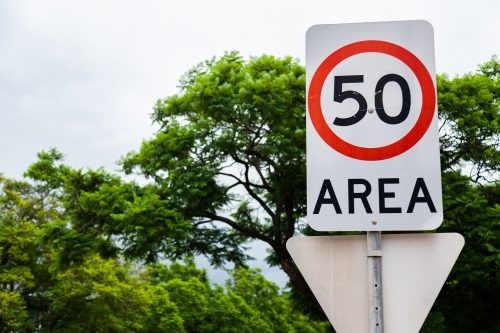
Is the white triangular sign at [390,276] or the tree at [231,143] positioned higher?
the tree at [231,143]

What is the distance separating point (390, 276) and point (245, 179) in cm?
1372

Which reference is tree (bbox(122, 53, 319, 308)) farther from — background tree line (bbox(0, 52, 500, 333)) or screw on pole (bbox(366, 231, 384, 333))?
screw on pole (bbox(366, 231, 384, 333))

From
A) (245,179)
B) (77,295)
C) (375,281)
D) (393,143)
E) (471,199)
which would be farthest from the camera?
(77,295)

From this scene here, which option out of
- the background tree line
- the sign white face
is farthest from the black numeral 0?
the background tree line

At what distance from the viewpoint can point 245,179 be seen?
16.0m

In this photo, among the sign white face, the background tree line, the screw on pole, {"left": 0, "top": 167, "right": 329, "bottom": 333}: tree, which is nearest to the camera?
the screw on pole

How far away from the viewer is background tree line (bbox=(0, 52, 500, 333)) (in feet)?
43.4

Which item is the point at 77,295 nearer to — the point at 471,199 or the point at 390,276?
the point at 471,199

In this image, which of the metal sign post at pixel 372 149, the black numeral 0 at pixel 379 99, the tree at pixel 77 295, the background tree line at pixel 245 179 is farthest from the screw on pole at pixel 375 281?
the tree at pixel 77 295

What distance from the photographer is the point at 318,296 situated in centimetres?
234

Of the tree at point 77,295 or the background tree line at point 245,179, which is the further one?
the tree at point 77,295

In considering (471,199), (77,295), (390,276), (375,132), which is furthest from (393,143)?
(77,295)

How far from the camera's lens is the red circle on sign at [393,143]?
2.39m

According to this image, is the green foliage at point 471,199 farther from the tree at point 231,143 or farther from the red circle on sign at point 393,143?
the red circle on sign at point 393,143
